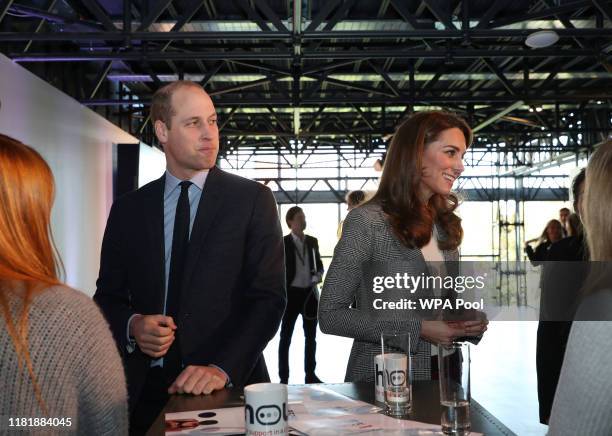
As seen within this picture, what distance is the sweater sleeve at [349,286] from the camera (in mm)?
1896

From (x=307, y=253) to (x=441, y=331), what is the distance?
512 cm

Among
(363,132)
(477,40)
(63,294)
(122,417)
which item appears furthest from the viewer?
(363,132)

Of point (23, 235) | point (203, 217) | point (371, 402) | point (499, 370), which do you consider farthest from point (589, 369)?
point (499, 370)

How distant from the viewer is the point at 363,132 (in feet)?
39.7

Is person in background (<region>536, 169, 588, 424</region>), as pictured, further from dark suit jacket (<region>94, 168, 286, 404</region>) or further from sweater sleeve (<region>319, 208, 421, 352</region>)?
dark suit jacket (<region>94, 168, 286, 404</region>)

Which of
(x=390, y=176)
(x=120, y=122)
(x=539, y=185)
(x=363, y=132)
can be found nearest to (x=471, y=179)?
(x=539, y=185)

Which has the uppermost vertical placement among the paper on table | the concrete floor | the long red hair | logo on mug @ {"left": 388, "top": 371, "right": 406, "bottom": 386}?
the long red hair

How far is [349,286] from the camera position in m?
1.98

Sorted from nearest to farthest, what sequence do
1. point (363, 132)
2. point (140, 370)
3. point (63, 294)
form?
point (63, 294), point (140, 370), point (363, 132)

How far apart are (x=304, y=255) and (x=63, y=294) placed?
587cm

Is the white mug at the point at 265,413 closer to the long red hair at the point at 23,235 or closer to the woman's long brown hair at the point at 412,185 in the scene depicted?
the long red hair at the point at 23,235

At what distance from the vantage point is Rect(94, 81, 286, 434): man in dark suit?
1862 millimetres

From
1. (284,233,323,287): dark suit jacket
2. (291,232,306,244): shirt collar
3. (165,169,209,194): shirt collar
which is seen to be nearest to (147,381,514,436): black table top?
(165,169,209,194): shirt collar

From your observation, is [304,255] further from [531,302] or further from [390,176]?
[531,302]
